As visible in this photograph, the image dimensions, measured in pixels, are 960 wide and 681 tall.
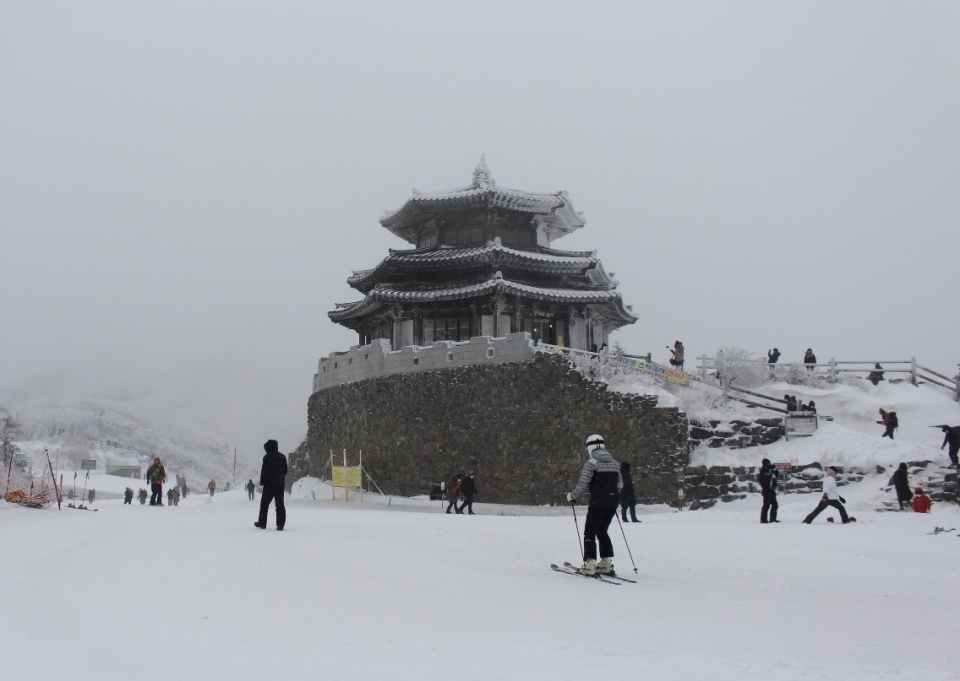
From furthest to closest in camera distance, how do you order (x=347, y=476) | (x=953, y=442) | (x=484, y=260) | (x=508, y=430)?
1. (x=484, y=260)
2. (x=347, y=476)
3. (x=508, y=430)
4. (x=953, y=442)

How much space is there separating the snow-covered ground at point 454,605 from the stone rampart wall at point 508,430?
10.6 meters

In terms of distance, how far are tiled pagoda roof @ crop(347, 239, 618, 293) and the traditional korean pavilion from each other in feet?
0.14

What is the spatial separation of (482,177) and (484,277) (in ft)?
16.8

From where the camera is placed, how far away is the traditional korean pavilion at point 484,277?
3562 centimetres

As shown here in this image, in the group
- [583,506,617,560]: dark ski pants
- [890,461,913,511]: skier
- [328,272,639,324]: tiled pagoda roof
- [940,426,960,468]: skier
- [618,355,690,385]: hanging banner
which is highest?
[328,272,639,324]: tiled pagoda roof

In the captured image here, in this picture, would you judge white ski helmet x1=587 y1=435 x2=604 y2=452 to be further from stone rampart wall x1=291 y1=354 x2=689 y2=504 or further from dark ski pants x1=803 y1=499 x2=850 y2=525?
stone rampart wall x1=291 y1=354 x2=689 y2=504

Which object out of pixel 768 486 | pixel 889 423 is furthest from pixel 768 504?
pixel 889 423

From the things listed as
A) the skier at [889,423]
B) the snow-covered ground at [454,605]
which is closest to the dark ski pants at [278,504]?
the snow-covered ground at [454,605]

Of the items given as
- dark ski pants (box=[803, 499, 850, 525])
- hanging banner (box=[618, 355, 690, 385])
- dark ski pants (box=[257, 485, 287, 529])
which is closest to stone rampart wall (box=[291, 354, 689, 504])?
hanging banner (box=[618, 355, 690, 385])

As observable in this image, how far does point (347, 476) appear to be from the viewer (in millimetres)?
33562

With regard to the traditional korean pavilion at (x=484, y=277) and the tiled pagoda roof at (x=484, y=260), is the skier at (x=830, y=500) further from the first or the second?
the tiled pagoda roof at (x=484, y=260)

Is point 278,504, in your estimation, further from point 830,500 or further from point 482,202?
point 482,202

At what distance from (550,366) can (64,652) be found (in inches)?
926

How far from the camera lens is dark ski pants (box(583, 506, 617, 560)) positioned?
35.2 feet
